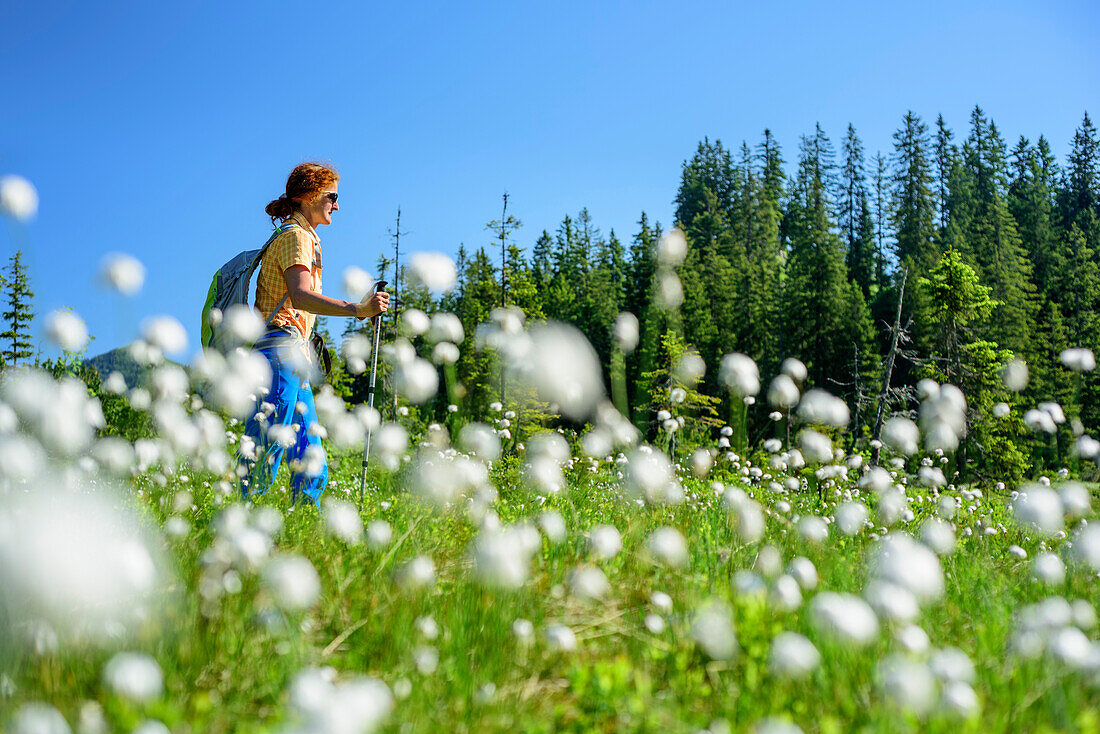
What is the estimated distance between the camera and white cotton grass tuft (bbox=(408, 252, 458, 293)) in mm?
4121

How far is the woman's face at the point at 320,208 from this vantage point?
4582mm

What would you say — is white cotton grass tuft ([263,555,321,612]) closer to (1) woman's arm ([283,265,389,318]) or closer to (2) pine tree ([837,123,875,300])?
(1) woman's arm ([283,265,389,318])

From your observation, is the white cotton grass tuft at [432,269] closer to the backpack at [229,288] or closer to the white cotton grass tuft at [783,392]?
the backpack at [229,288]

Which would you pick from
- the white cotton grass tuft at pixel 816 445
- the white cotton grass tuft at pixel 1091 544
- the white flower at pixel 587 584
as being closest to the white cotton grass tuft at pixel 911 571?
the white cotton grass tuft at pixel 1091 544

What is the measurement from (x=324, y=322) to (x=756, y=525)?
58160 mm

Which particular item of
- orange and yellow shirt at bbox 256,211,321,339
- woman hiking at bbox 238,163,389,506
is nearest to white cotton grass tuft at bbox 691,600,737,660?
woman hiking at bbox 238,163,389,506

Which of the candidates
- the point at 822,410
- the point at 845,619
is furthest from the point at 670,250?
the point at 845,619

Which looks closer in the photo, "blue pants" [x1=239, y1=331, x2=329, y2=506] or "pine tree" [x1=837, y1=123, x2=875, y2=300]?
"blue pants" [x1=239, y1=331, x2=329, y2=506]

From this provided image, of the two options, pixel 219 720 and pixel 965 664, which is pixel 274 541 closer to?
pixel 219 720

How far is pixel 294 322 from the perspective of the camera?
4441mm

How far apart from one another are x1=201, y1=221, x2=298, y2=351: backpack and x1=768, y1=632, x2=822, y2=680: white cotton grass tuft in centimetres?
355

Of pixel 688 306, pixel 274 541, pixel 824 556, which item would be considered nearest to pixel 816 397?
pixel 824 556

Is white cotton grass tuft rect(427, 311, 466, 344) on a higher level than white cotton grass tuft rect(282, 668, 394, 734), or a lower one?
higher

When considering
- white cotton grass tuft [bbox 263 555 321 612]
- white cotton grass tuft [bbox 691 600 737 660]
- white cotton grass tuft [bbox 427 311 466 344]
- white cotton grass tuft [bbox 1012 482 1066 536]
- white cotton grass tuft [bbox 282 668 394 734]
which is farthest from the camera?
white cotton grass tuft [bbox 427 311 466 344]
